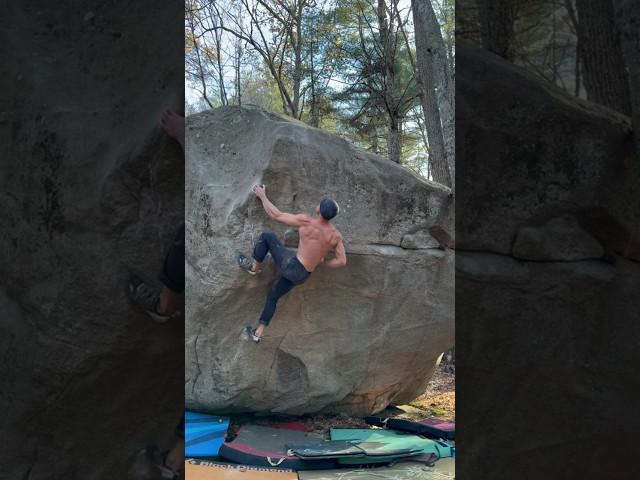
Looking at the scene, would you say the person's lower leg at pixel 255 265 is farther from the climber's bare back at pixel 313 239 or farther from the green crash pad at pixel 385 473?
the green crash pad at pixel 385 473

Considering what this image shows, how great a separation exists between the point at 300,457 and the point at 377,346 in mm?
1091

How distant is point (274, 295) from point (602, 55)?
9.86 feet

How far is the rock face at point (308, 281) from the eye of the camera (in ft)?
12.9

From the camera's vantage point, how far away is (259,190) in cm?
378

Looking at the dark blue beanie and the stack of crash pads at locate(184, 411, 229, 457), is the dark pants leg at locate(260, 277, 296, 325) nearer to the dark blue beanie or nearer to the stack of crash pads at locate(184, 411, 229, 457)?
the dark blue beanie

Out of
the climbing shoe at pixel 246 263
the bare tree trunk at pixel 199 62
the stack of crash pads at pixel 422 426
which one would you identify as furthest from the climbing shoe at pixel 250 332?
the bare tree trunk at pixel 199 62

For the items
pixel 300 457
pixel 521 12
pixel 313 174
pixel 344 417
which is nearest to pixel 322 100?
pixel 313 174

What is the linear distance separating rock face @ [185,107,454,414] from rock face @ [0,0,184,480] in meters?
2.86

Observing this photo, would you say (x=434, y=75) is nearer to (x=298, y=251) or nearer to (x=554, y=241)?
(x=298, y=251)

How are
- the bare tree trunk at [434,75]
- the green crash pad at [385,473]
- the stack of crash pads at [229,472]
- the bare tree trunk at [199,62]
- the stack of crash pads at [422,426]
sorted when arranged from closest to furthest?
the stack of crash pads at [229,472], the green crash pad at [385,473], the stack of crash pads at [422,426], the bare tree trunk at [434,75], the bare tree trunk at [199,62]

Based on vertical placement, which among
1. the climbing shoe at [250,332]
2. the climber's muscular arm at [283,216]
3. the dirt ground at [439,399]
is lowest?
the dirt ground at [439,399]

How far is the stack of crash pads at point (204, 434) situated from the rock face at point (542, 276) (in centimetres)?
278

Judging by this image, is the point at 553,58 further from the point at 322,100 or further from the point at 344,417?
the point at 322,100

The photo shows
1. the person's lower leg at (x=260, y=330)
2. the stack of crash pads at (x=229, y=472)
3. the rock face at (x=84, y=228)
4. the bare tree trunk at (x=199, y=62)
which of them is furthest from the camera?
the bare tree trunk at (x=199, y=62)
